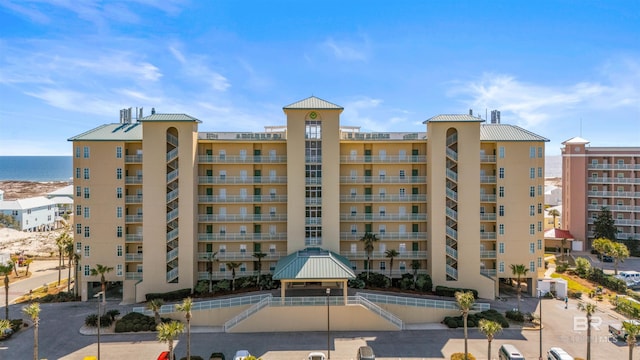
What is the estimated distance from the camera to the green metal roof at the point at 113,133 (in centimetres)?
4425

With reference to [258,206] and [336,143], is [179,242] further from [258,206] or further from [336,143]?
[336,143]

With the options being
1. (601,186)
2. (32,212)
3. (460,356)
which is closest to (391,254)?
(460,356)

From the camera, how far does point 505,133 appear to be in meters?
46.7

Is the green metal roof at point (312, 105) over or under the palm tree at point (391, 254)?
over

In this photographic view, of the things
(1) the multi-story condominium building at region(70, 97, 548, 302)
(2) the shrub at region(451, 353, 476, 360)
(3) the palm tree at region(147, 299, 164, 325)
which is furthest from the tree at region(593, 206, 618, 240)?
(3) the palm tree at region(147, 299, 164, 325)

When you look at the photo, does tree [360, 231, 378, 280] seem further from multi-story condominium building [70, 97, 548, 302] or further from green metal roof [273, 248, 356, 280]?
green metal roof [273, 248, 356, 280]

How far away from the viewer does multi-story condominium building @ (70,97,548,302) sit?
4359 centimetres

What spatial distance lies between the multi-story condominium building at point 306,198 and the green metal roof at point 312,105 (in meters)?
0.13

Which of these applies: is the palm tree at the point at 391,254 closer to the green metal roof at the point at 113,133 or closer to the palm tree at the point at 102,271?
the palm tree at the point at 102,271

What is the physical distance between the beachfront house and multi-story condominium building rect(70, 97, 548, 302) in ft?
A: 208

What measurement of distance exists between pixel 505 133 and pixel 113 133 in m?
49.6

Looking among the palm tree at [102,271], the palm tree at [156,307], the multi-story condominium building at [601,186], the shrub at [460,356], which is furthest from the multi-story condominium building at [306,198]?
the multi-story condominium building at [601,186]

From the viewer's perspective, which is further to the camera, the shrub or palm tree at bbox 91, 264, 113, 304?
palm tree at bbox 91, 264, 113, 304

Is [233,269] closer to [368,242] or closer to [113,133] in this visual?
[368,242]
